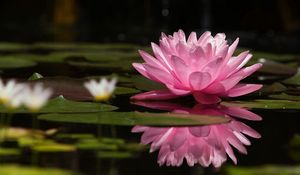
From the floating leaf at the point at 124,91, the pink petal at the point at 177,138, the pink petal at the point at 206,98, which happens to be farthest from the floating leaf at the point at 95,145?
the floating leaf at the point at 124,91

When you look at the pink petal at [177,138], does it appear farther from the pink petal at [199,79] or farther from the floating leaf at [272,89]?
the floating leaf at [272,89]

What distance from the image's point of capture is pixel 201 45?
1464 millimetres

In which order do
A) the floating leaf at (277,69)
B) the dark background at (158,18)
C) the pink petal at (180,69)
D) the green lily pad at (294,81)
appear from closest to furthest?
the pink petal at (180,69) → the green lily pad at (294,81) → the floating leaf at (277,69) → the dark background at (158,18)

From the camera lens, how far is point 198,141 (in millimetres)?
1158

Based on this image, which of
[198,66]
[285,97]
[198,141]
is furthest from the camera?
[285,97]

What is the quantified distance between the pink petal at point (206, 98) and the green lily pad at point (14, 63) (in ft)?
3.30

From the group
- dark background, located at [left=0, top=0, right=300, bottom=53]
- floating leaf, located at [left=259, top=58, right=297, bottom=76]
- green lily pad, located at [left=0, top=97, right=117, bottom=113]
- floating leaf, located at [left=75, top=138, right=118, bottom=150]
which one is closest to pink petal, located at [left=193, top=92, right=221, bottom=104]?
green lily pad, located at [left=0, top=97, right=117, bottom=113]

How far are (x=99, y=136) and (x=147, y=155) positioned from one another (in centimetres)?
11

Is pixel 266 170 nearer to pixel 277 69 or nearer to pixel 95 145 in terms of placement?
pixel 95 145

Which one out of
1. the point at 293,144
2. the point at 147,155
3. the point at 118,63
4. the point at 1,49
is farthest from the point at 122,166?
the point at 1,49

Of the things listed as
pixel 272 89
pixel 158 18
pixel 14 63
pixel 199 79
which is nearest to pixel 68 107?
pixel 199 79

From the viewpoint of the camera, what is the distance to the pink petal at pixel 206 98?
1.54 m

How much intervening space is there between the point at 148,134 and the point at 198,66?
0.89ft

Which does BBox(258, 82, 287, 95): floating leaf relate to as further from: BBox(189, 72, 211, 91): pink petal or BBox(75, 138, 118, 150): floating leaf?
BBox(75, 138, 118, 150): floating leaf
